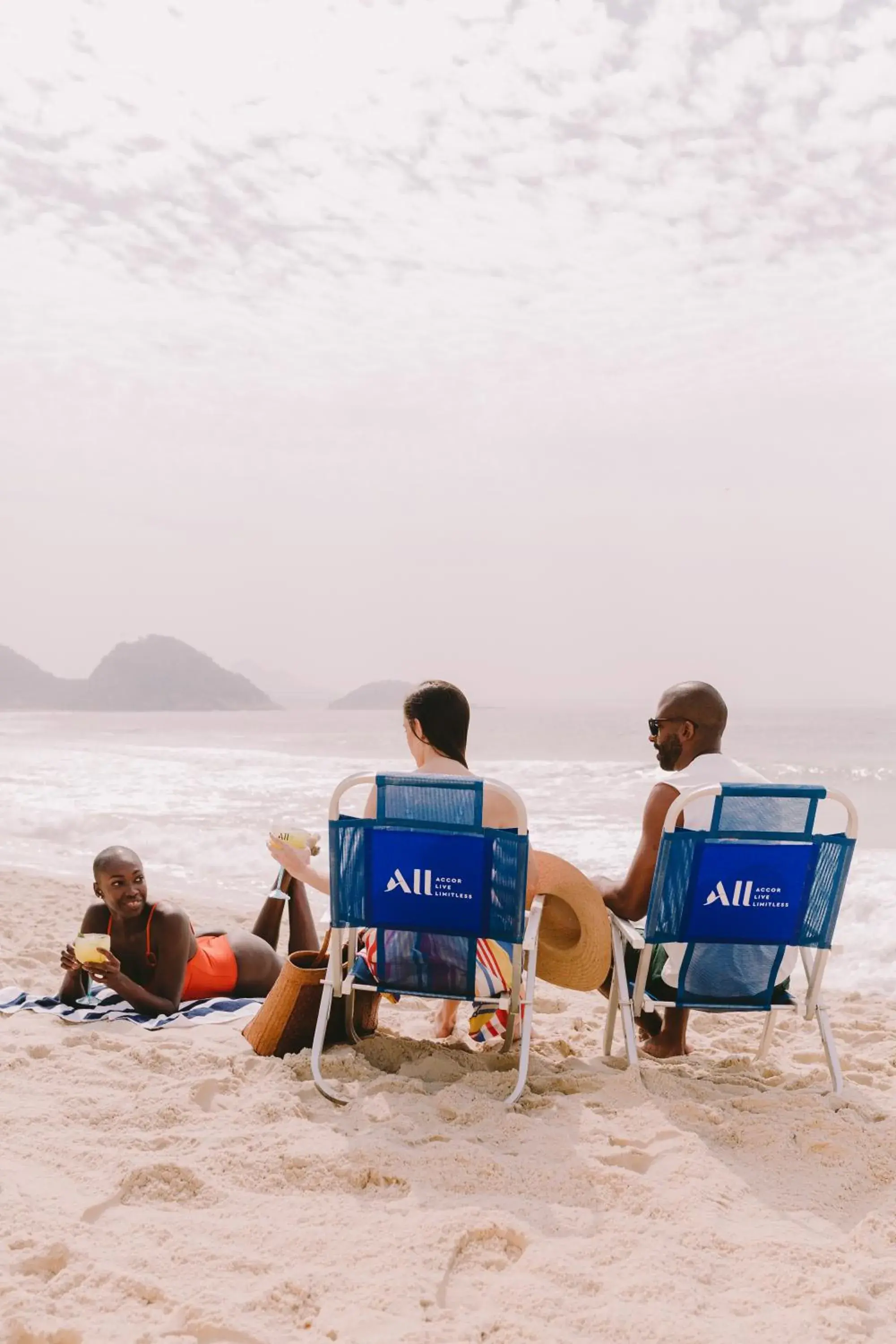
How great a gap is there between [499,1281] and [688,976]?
151 centimetres

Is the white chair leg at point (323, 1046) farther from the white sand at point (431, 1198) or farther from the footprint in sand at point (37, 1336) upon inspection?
the footprint in sand at point (37, 1336)

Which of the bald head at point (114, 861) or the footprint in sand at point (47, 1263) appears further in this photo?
the bald head at point (114, 861)

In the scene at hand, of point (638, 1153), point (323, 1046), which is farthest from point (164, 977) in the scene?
point (638, 1153)

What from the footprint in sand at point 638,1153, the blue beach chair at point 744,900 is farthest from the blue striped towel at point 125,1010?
the footprint in sand at point 638,1153

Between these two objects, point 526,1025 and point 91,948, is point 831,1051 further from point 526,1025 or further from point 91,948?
point 91,948

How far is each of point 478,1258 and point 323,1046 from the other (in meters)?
1.38

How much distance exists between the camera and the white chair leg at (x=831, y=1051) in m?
3.53

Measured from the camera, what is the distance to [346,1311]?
2240 millimetres

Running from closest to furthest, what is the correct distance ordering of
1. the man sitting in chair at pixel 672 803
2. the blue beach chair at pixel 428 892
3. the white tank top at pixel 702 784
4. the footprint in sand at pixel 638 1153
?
the footprint in sand at pixel 638 1153 → the blue beach chair at pixel 428 892 → the white tank top at pixel 702 784 → the man sitting in chair at pixel 672 803

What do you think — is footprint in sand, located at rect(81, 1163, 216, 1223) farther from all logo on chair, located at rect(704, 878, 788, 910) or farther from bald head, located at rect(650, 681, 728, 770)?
bald head, located at rect(650, 681, 728, 770)

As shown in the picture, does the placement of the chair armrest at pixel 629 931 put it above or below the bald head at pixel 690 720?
below

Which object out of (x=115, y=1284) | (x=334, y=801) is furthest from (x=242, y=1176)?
(x=334, y=801)

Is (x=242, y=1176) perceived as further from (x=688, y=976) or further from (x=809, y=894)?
(x=809, y=894)

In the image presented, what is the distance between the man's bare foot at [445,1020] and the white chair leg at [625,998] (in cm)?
74
